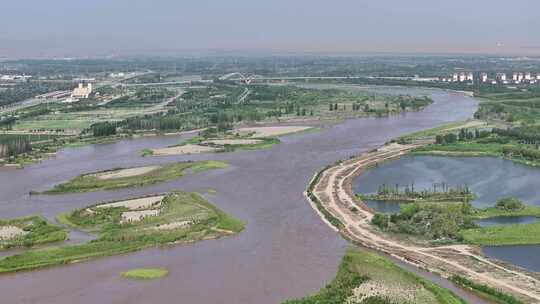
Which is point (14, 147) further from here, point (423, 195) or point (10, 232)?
point (423, 195)

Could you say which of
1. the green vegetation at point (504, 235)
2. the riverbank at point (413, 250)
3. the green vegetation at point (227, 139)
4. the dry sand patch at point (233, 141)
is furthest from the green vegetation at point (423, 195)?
the dry sand patch at point (233, 141)

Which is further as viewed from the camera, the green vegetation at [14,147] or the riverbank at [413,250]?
A: the green vegetation at [14,147]

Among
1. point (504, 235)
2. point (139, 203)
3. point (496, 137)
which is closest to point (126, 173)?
point (139, 203)

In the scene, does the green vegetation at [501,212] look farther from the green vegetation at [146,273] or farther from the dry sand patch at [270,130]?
the dry sand patch at [270,130]

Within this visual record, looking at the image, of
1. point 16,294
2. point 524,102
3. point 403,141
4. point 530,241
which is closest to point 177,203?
point 16,294

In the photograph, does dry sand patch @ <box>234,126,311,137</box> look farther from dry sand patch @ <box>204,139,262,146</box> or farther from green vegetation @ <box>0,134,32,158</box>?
green vegetation @ <box>0,134,32,158</box>

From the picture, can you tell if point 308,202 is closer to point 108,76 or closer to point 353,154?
point 353,154
